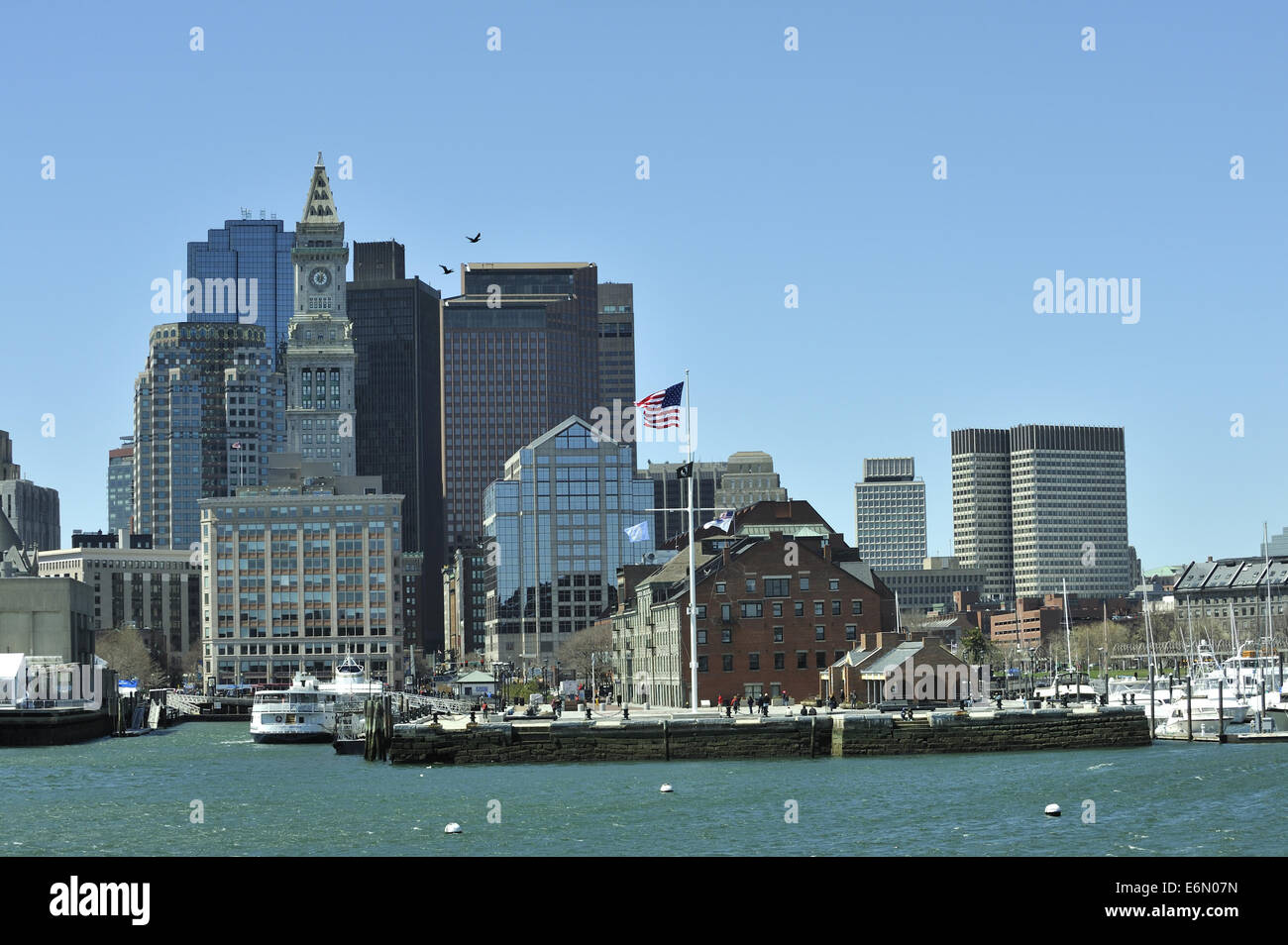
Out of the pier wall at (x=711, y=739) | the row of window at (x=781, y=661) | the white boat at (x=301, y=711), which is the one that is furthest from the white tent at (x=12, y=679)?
the pier wall at (x=711, y=739)

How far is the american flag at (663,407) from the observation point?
82812 mm

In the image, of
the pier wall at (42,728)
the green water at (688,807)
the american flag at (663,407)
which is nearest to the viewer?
the green water at (688,807)

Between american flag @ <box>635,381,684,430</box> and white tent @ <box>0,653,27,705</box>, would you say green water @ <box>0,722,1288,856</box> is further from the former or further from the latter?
white tent @ <box>0,653,27,705</box>

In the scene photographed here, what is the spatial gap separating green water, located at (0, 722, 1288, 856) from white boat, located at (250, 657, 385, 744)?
29468mm

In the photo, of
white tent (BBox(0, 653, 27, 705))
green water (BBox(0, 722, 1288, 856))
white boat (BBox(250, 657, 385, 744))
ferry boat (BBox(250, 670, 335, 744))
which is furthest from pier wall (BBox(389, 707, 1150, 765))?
white tent (BBox(0, 653, 27, 705))

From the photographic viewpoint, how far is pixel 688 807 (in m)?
62.0

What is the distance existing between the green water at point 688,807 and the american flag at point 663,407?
16.1 m

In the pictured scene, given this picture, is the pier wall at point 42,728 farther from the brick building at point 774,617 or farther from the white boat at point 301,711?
the brick building at point 774,617

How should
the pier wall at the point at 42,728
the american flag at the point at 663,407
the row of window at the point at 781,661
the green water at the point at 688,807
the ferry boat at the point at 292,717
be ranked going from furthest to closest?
the pier wall at the point at 42,728
the ferry boat at the point at 292,717
the row of window at the point at 781,661
the american flag at the point at 663,407
the green water at the point at 688,807

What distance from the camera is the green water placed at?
52.1 m

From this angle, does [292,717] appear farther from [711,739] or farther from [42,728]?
[711,739]

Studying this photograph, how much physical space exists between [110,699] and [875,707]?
3312 inches
